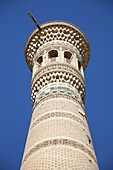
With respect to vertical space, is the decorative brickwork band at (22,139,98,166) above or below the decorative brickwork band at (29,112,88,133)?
below

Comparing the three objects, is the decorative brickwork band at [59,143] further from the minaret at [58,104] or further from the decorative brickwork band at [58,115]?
the decorative brickwork band at [58,115]

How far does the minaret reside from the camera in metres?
3.90

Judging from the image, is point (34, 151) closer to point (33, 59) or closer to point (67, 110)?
point (67, 110)

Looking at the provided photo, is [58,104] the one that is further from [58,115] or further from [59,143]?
[59,143]

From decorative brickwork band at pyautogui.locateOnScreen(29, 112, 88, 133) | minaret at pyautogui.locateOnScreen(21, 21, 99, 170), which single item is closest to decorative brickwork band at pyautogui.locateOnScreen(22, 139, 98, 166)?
minaret at pyautogui.locateOnScreen(21, 21, 99, 170)

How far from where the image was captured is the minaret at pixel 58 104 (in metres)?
3.90

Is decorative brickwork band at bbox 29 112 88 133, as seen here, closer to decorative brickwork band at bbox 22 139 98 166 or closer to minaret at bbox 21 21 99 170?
minaret at bbox 21 21 99 170

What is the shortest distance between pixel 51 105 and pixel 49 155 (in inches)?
64.1

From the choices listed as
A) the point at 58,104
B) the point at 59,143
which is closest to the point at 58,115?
the point at 58,104

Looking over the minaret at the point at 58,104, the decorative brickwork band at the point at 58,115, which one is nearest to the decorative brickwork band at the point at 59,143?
the minaret at the point at 58,104

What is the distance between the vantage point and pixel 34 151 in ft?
13.7

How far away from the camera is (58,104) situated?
531 centimetres

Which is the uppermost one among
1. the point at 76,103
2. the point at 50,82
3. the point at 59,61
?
the point at 59,61

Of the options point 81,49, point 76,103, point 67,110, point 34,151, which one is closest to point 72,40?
point 81,49
